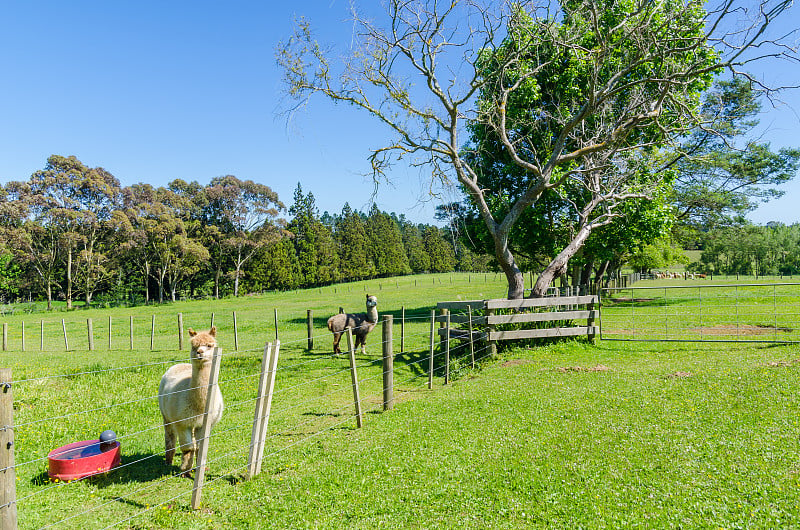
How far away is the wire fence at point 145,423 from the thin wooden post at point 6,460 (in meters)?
0.15

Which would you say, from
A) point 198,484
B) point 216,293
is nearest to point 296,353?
point 198,484

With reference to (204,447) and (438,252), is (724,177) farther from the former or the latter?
(438,252)

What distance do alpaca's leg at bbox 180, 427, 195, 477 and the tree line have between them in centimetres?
4098

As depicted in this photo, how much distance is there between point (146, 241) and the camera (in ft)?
161

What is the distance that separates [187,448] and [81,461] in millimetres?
1309

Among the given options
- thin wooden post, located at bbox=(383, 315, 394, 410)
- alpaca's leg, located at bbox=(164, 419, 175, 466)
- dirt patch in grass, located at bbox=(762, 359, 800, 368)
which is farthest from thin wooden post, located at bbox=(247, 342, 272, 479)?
dirt patch in grass, located at bbox=(762, 359, 800, 368)

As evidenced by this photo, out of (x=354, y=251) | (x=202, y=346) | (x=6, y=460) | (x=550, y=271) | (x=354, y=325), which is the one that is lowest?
(x=354, y=325)

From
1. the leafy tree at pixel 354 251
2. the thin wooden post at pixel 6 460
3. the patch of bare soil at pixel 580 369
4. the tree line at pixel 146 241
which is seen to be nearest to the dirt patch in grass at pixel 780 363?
the patch of bare soil at pixel 580 369

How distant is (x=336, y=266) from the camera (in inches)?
2980

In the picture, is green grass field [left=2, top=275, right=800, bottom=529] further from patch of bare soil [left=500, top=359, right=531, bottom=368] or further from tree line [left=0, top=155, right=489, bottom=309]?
tree line [left=0, top=155, right=489, bottom=309]

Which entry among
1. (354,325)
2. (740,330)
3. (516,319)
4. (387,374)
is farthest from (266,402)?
(740,330)

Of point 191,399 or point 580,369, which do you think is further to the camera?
point 580,369

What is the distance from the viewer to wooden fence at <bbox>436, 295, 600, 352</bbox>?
12.7 meters

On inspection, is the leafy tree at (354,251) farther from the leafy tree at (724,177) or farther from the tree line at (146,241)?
the leafy tree at (724,177)
